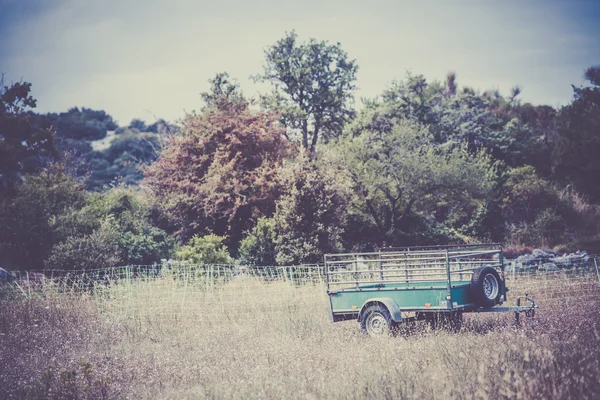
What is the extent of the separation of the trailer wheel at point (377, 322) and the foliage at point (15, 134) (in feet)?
60.5

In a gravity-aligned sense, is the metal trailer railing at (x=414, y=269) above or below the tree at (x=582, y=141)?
below

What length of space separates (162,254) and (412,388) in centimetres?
1763

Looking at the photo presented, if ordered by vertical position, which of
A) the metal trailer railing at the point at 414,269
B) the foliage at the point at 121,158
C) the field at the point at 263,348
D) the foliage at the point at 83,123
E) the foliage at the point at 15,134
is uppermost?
the foliage at the point at 83,123

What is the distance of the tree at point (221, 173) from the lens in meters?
22.9

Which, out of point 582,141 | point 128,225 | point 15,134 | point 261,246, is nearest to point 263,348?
point 261,246

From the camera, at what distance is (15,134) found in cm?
2408

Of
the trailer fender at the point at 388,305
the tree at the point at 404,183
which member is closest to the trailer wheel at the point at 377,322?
the trailer fender at the point at 388,305

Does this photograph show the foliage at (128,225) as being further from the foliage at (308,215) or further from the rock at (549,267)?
the rock at (549,267)

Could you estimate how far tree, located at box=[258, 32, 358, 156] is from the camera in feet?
113

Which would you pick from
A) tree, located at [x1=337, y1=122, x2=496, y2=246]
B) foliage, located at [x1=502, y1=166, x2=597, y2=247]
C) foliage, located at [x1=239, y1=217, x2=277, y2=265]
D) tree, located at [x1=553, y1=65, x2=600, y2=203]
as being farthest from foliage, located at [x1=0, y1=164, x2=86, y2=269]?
tree, located at [x1=553, y1=65, x2=600, y2=203]

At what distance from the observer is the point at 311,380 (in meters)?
6.83

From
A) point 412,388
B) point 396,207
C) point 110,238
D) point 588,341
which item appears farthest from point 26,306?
point 396,207

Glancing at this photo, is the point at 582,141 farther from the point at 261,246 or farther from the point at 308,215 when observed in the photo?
the point at 261,246

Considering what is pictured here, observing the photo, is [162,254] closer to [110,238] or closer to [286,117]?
[110,238]
